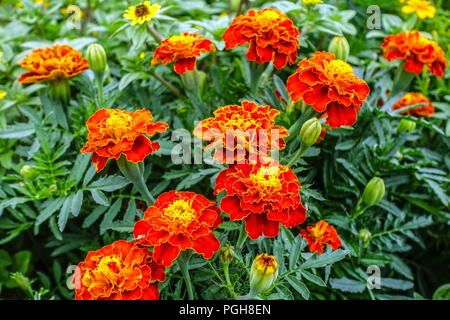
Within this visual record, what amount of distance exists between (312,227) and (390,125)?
42 centimetres

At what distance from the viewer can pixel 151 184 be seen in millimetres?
1105

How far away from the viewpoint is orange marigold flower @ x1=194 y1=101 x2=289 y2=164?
73 cm

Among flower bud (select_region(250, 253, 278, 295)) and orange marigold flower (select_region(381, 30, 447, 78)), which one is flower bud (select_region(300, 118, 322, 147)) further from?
orange marigold flower (select_region(381, 30, 447, 78))

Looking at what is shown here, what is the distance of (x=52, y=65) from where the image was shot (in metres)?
1.08

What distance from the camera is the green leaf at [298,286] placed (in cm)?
75

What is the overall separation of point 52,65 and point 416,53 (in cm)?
93

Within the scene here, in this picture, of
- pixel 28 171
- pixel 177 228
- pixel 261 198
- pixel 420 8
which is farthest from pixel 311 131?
pixel 420 8

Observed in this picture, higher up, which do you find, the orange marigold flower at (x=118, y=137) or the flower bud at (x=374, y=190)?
the orange marigold flower at (x=118, y=137)

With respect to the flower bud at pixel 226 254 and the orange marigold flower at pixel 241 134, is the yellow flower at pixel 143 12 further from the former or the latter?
the flower bud at pixel 226 254

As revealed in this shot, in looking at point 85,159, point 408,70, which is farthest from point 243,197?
point 408,70

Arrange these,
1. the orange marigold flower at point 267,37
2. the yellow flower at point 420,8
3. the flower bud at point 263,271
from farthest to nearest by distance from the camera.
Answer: the yellow flower at point 420,8, the orange marigold flower at point 267,37, the flower bud at point 263,271

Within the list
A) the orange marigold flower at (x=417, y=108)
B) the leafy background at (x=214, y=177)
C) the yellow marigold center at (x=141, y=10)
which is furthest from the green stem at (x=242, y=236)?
the orange marigold flower at (x=417, y=108)

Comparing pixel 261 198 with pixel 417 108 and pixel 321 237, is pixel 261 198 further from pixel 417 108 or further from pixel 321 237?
pixel 417 108

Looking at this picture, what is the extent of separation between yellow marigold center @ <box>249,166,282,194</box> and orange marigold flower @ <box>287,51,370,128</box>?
0.49 feet
